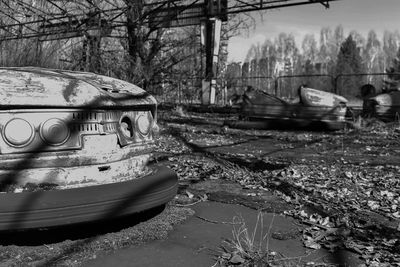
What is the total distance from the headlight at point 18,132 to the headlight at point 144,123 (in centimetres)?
92

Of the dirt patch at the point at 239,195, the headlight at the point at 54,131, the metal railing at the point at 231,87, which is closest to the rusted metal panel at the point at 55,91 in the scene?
the headlight at the point at 54,131

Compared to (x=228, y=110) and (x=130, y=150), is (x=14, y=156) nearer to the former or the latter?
(x=130, y=150)

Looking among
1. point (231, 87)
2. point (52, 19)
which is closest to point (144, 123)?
point (52, 19)

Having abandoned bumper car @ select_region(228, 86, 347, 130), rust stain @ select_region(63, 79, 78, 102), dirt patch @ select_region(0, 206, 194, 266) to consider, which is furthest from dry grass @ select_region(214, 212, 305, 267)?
abandoned bumper car @ select_region(228, 86, 347, 130)

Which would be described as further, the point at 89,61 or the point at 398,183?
the point at 89,61

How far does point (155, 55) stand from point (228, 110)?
508 cm

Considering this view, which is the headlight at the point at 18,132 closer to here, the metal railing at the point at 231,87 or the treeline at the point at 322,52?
the metal railing at the point at 231,87

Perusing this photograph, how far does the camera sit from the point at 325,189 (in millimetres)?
5203

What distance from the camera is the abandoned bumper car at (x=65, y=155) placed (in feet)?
9.92

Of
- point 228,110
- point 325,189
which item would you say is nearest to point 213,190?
point 325,189

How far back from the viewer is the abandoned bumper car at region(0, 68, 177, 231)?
119 inches

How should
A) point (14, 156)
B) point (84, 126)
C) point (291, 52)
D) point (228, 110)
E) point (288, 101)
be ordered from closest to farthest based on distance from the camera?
1. point (14, 156)
2. point (84, 126)
3. point (288, 101)
4. point (228, 110)
5. point (291, 52)

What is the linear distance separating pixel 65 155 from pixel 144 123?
83 cm

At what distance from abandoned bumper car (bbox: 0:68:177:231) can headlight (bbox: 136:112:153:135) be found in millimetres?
179
